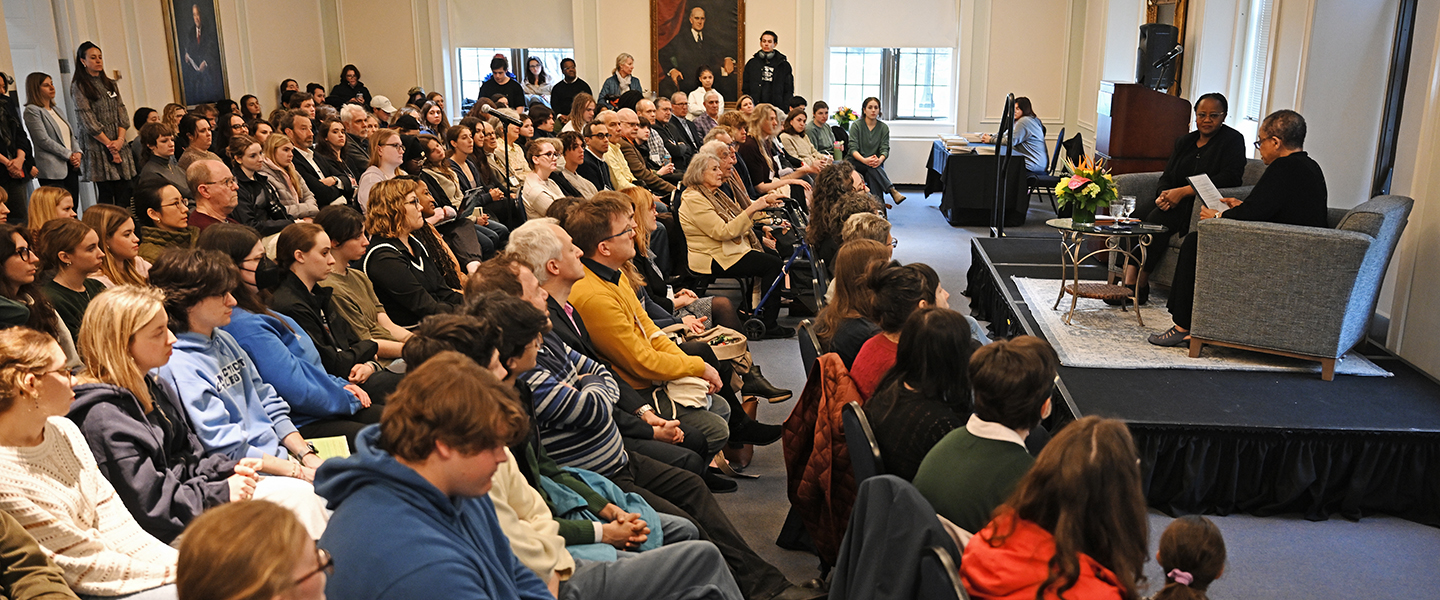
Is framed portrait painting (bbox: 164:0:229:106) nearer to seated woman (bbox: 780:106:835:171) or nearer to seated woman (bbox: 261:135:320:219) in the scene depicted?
seated woman (bbox: 261:135:320:219)

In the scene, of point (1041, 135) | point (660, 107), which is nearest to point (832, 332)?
point (660, 107)

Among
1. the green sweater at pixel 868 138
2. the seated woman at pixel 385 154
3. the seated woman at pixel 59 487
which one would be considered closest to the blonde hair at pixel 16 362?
the seated woman at pixel 59 487

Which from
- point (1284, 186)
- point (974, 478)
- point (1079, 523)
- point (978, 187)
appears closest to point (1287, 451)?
point (1284, 186)

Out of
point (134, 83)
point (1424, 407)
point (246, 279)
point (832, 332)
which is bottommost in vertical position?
point (1424, 407)

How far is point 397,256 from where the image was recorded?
3.99m

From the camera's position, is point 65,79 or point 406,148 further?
point 65,79

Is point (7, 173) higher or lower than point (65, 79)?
lower

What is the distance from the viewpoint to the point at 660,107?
8758 mm

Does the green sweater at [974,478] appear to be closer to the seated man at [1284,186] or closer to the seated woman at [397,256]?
the seated woman at [397,256]

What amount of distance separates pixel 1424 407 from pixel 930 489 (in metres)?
2.77

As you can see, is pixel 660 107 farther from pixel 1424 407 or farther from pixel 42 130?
pixel 1424 407

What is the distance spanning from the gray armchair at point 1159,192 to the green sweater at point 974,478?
12.2 ft

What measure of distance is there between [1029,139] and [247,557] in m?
9.32

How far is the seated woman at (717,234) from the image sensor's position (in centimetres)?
569
